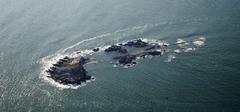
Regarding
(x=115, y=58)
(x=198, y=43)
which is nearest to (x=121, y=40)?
(x=115, y=58)

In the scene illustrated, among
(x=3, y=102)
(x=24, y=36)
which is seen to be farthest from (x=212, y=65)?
(x=24, y=36)

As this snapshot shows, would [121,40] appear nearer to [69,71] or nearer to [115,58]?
[115,58]

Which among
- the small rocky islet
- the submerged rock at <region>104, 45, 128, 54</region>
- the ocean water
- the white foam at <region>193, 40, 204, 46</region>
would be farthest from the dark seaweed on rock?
the white foam at <region>193, 40, 204, 46</region>

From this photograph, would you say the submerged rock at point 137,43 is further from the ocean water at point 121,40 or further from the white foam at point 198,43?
the white foam at point 198,43

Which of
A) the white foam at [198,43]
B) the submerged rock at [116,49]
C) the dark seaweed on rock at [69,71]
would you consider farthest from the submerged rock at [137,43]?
the white foam at [198,43]

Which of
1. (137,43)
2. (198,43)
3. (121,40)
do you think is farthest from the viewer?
(121,40)
